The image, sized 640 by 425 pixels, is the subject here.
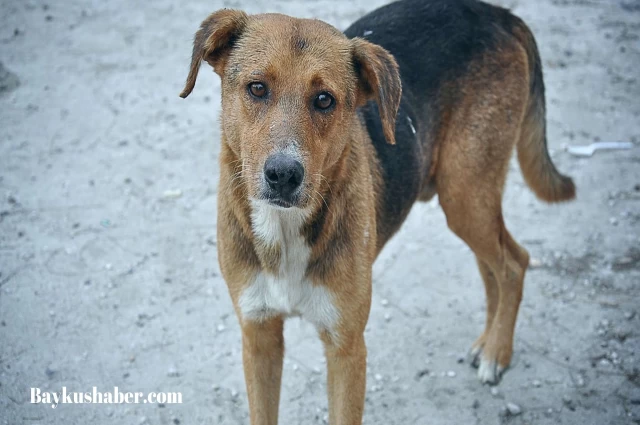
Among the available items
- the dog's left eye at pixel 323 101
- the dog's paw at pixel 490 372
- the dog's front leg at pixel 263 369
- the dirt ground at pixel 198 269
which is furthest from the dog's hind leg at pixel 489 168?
the dog's front leg at pixel 263 369

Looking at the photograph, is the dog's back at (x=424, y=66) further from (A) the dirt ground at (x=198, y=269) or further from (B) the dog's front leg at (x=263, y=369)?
(A) the dirt ground at (x=198, y=269)

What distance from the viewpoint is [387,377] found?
455cm

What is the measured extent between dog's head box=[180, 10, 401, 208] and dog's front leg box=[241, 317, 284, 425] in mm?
857

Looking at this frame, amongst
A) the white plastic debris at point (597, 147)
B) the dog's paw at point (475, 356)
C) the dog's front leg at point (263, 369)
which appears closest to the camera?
the dog's front leg at point (263, 369)

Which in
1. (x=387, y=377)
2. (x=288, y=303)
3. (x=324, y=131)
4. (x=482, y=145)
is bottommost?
(x=387, y=377)

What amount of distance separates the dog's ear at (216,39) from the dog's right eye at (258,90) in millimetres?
317

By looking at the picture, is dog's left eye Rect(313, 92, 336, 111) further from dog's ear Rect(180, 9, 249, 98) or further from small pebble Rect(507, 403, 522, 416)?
small pebble Rect(507, 403, 522, 416)

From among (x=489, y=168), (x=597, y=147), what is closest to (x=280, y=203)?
(x=489, y=168)

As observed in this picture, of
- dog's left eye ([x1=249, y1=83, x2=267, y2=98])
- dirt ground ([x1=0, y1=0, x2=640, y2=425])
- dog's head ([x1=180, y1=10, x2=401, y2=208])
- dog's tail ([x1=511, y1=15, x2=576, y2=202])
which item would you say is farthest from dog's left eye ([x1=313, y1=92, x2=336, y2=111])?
dirt ground ([x1=0, y1=0, x2=640, y2=425])

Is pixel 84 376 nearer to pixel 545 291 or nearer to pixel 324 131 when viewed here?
pixel 324 131

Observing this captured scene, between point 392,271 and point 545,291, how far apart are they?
46.2 inches

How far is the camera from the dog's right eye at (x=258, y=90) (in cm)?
314

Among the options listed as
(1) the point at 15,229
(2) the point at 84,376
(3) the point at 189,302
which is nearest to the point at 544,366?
(3) the point at 189,302

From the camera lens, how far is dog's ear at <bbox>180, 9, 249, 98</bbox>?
3.25 meters
